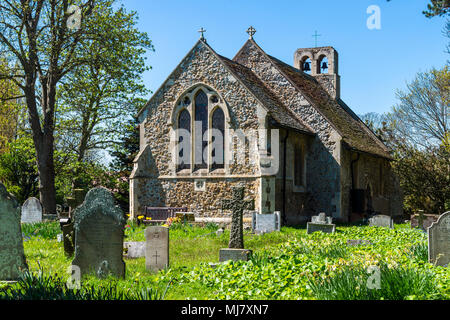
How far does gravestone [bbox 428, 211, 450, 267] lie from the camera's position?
9070 millimetres

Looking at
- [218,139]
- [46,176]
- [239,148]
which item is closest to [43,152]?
[46,176]

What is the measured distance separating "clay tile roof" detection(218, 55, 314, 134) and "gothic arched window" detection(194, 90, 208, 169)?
5.44 feet

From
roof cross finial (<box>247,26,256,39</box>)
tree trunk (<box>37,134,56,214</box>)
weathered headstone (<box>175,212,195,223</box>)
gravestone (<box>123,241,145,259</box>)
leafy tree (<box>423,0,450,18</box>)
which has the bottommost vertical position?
gravestone (<box>123,241,145,259</box>)

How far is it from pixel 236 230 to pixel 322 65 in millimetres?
20839

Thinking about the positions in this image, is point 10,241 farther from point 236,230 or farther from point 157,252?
point 236,230

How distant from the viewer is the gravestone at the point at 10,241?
7.59m

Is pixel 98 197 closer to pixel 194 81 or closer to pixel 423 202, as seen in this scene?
pixel 194 81

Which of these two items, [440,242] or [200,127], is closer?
[440,242]

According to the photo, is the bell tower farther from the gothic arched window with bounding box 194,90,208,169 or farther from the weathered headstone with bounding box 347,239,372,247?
the weathered headstone with bounding box 347,239,372,247

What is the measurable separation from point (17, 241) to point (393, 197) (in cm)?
2464

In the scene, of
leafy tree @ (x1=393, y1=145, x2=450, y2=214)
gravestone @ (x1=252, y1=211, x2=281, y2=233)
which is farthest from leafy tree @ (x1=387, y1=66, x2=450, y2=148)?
gravestone @ (x1=252, y1=211, x2=281, y2=233)

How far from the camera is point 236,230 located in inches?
377
